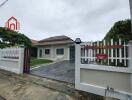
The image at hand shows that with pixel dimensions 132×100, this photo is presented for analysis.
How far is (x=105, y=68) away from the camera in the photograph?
561 cm

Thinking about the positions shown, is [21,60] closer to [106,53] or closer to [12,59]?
[12,59]

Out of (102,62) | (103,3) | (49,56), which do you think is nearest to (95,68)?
(102,62)

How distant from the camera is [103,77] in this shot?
5684mm

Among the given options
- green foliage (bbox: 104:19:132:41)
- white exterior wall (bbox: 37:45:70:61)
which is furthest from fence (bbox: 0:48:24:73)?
white exterior wall (bbox: 37:45:70:61)

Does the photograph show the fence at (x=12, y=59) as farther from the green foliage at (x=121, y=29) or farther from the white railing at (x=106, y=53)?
the green foliage at (x=121, y=29)

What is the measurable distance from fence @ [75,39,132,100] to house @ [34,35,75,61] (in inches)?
569

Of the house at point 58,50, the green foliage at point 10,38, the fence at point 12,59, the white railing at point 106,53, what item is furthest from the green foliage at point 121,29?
the green foliage at point 10,38

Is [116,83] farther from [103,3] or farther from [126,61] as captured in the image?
[103,3]

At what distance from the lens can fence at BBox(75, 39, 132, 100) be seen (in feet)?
16.7

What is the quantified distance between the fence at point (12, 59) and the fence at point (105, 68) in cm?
533

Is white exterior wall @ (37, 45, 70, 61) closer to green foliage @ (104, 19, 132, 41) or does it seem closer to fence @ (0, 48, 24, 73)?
fence @ (0, 48, 24, 73)

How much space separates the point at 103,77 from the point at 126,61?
3.44 ft

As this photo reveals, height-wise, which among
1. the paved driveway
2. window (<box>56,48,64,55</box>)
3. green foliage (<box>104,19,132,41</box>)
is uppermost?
green foliage (<box>104,19,132,41</box>)

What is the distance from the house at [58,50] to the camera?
2119 cm
